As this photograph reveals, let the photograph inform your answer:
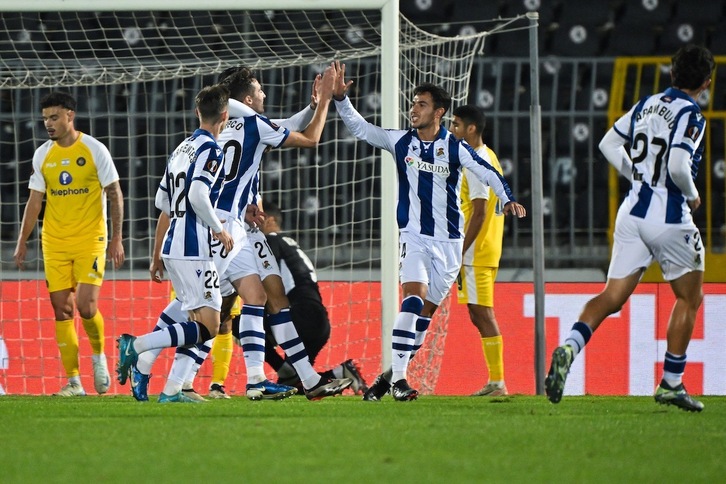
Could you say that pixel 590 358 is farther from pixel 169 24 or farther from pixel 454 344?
pixel 169 24

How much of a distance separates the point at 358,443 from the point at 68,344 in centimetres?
368

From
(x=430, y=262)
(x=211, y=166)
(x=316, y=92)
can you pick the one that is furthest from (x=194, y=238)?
(x=430, y=262)

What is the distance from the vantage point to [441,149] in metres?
6.37

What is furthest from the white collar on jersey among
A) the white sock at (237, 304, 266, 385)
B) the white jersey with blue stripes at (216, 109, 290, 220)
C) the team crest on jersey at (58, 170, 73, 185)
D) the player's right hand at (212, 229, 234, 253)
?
the team crest on jersey at (58, 170, 73, 185)

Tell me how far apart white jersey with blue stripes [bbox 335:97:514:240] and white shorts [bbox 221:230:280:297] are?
771 mm

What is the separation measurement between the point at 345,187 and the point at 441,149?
3.99 metres

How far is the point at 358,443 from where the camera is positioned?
13.4ft

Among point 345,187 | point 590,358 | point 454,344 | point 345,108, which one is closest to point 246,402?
point 345,108

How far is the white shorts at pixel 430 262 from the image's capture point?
247 inches

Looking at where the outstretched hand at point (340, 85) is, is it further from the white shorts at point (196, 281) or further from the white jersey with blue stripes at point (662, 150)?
the white jersey with blue stripes at point (662, 150)

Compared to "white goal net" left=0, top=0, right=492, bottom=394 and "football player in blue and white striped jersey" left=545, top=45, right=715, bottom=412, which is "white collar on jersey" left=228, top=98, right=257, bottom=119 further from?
"football player in blue and white striped jersey" left=545, top=45, right=715, bottom=412

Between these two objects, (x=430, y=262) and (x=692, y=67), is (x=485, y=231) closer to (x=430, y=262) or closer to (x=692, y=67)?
(x=430, y=262)

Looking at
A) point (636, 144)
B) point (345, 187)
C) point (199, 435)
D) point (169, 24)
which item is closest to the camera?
point (199, 435)

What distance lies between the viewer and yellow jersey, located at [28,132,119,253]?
7309 mm
